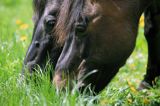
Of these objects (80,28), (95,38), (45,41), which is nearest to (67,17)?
(80,28)

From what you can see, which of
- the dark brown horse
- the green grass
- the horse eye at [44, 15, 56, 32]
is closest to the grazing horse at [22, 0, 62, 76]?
the horse eye at [44, 15, 56, 32]

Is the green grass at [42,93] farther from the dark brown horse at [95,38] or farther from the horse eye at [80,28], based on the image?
the horse eye at [80,28]

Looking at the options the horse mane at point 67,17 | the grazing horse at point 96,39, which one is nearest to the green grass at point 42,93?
the grazing horse at point 96,39

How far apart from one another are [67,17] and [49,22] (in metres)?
0.42

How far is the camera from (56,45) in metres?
5.04

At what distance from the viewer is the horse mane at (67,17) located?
4.64m

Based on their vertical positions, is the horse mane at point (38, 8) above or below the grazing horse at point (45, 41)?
above

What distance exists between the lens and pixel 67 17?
4703 millimetres

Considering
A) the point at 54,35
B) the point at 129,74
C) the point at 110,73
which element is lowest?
the point at 129,74

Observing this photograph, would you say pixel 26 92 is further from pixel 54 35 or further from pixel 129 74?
pixel 129 74

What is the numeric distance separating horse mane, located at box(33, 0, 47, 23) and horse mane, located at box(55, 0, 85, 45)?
0.50m

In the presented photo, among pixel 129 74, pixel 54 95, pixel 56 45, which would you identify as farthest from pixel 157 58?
pixel 54 95

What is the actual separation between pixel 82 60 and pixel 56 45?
0.48 metres

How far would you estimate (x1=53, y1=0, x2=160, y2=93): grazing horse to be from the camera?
4.60m
